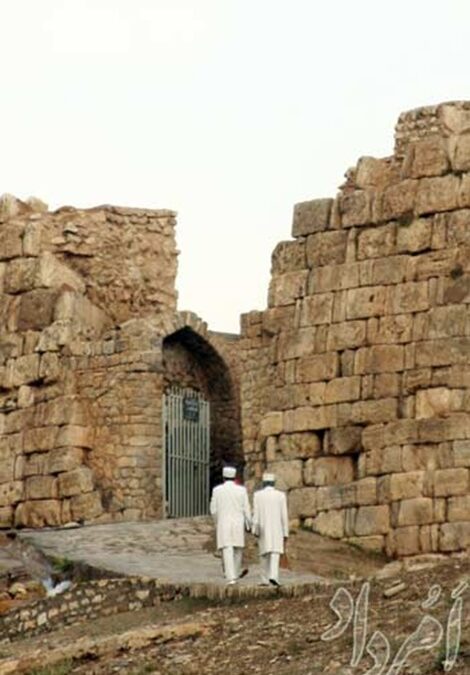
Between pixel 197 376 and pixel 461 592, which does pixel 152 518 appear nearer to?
pixel 197 376

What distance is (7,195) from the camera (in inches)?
1296

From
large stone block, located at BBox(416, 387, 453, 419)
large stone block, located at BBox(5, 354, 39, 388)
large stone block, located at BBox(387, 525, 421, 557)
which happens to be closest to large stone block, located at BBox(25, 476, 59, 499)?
large stone block, located at BBox(5, 354, 39, 388)

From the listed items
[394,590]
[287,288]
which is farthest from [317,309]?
[394,590]

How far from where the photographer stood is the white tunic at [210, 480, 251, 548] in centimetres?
2475

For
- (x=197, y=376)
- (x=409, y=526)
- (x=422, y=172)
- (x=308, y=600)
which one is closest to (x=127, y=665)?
(x=308, y=600)

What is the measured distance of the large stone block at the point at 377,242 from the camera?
2842 cm

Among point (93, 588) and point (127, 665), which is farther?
point (93, 588)

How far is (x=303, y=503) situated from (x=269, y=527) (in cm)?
374

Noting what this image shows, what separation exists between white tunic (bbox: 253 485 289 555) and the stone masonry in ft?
19.3

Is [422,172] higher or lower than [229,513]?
higher

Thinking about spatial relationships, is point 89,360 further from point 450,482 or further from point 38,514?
point 450,482

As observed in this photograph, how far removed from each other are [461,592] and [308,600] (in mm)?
1516

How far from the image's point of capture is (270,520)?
2462cm

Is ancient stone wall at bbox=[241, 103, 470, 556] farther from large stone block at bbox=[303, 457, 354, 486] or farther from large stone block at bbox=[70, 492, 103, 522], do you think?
large stone block at bbox=[70, 492, 103, 522]
